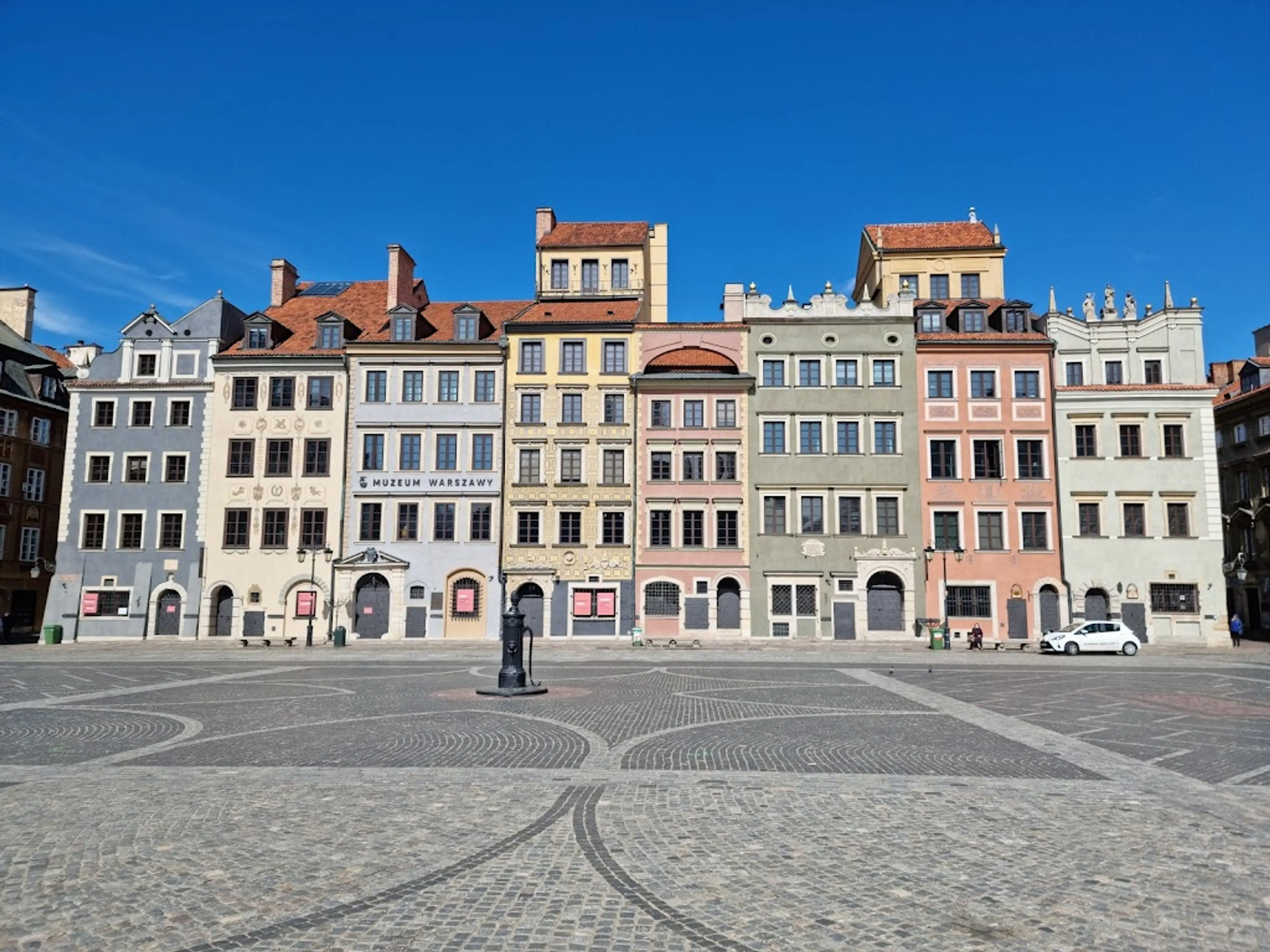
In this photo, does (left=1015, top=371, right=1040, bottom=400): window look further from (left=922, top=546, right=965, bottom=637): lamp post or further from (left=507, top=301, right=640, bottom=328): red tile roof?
(left=507, top=301, right=640, bottom=328): red tile roof

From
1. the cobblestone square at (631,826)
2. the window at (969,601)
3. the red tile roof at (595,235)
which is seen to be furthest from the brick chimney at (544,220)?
the cobblestone square at (631,826)

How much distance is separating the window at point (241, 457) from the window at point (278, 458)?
693mm

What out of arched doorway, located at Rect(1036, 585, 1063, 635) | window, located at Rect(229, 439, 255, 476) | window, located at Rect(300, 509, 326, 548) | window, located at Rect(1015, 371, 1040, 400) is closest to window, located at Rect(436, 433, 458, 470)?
window, located at Rect(300, 509, 326, 548)

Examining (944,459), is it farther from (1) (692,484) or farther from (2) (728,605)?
(2) (728,605)

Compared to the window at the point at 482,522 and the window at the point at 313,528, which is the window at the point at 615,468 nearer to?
the window at the point at 482,522

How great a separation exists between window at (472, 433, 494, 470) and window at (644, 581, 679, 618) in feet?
31.5

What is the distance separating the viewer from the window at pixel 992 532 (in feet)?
137

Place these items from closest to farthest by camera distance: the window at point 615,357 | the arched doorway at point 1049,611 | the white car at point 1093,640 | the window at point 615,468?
the white car at point 1093,640 < the arched doorway at point 1049,611 < the window at point 615,468 < the window at point 615,357

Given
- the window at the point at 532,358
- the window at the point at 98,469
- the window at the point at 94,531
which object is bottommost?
the window at the point at 94,531

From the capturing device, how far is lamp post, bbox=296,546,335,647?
138 ft

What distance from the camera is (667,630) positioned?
41.8 metres

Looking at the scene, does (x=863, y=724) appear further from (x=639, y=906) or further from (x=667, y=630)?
(x=667, y=630)

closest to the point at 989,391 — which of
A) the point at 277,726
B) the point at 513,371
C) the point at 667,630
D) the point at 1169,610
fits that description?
the point at 1169,610

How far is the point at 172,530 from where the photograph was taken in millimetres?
43562
